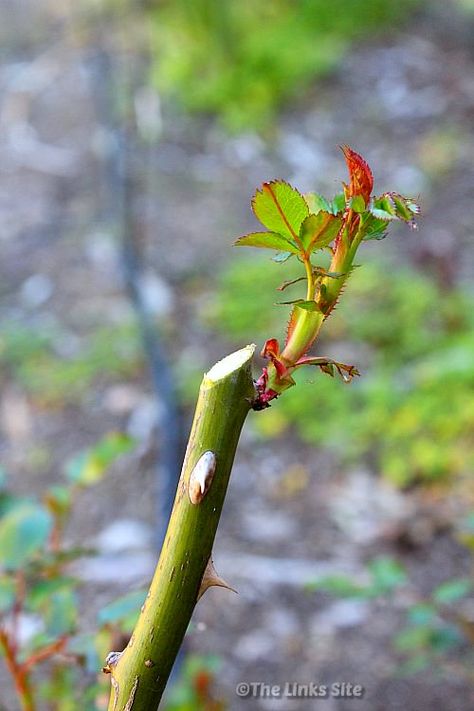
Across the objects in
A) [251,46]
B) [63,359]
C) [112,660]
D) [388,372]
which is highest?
[251,46]

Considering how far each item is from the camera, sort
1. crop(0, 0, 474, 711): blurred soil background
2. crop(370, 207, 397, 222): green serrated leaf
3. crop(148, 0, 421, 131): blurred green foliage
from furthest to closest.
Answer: crop(148, 0, 421, 131): blurred green foliage, crop(0, 0, 474, 711): blurred soil background, crop(370, 207, 397, 222): green serrated leaf

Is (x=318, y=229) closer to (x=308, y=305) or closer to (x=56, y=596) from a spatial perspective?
(x=308, y=305)

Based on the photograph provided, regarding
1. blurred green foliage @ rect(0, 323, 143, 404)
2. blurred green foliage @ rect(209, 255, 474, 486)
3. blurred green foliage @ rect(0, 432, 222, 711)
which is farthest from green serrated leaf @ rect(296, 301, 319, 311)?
blurred green foliage @ rect(0, 323, 143, 404)

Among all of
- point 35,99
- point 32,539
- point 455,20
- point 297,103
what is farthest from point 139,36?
point 32,539

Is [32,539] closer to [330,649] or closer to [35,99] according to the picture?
[330,649]

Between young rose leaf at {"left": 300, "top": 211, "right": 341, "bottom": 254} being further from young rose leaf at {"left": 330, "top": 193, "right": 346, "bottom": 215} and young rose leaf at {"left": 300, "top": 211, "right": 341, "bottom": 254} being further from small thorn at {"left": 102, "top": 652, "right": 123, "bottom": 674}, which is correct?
small thorn at {"left": 102, "top": 652, "right": 123, "bottom": 674}

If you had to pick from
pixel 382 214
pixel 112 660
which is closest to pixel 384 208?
pixel 382 214
